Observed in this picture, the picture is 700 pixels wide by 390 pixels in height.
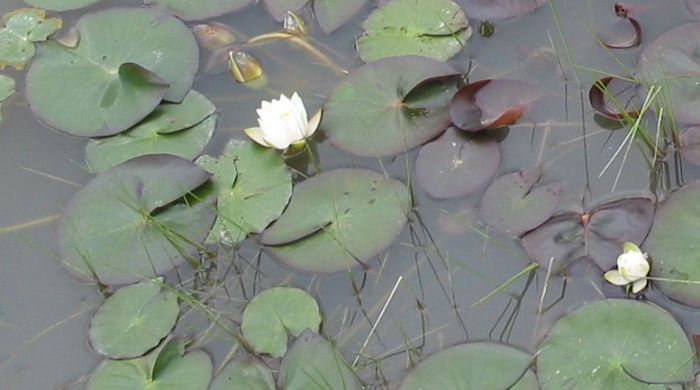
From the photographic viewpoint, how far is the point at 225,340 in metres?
2.29

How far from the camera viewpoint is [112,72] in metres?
2.75

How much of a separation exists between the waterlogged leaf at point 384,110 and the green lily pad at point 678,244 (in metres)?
0.65

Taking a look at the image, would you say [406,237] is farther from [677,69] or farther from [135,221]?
[677,69]

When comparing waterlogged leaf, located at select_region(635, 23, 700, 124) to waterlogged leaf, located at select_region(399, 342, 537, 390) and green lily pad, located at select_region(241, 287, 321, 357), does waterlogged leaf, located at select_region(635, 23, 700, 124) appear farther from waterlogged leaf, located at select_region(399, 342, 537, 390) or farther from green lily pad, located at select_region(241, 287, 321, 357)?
green lily pad, located at select_region(241, 287, 321, 357)

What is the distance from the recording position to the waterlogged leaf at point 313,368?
2.12 m

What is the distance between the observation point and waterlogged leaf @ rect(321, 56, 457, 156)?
2.52m

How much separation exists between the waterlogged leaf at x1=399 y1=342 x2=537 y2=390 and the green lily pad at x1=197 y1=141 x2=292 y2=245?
0.62 m

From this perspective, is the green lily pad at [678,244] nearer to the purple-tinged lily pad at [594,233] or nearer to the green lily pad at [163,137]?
the purple-tinged lily pad at [594,233]

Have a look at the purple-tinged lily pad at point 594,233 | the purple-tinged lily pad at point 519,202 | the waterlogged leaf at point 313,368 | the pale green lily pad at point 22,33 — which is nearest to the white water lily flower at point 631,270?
the purple-tinged lily pad at point 594,233

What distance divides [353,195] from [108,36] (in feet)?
3.46

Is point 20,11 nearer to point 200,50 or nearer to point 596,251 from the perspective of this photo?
point 200,50

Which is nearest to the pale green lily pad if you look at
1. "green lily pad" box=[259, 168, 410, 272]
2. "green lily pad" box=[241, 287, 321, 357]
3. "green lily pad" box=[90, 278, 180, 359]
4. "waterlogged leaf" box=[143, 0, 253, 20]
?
"waterlogged leaf" box=[143, 0, 253, 20]

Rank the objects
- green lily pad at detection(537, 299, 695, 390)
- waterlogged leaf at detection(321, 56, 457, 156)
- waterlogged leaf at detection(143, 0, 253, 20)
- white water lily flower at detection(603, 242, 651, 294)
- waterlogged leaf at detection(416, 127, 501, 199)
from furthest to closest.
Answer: waterlogged leaf at detection(143, 0, 253, 20), waterlogged leaf at detection(321, 56, 457, 156), waterlogged leaf at detection(416, 127, 501, 199), white water lily flower at detection(603, 242, 651, 294), green lily pad at detection(537, 299, 695, 390)

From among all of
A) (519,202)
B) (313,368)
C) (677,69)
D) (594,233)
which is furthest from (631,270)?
(313,368)
